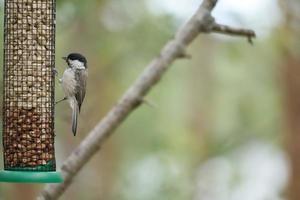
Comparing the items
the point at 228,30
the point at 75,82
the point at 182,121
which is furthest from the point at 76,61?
the point at 182,121

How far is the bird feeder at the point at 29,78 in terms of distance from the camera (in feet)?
16.0

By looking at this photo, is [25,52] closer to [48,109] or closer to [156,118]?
[48,109]

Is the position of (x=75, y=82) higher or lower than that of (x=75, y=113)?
higher

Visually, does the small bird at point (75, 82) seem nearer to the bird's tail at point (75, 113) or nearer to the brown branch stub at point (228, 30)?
the bird's tail at point (75, 113)

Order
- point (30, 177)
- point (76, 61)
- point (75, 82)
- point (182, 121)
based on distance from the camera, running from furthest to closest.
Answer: point (182, 121) → point (75, 82) → point (76, 61) → point (30, 177)

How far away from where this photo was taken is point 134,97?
15.9ft

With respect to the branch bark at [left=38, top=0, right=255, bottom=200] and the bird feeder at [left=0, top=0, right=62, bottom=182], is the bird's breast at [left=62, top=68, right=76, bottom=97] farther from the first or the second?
the branch bark at [left=38, top=0, right=255, bottom=200]

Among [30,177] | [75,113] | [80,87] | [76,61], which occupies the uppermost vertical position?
[76,61]

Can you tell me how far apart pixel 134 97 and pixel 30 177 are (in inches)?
33.1

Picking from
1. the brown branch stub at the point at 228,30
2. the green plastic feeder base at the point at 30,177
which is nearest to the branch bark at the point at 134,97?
the brown branch stub at the point at 228,30

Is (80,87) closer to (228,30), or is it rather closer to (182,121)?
(228,30)

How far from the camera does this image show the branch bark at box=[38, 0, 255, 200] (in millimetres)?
4848

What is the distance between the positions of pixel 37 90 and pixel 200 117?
11499mm

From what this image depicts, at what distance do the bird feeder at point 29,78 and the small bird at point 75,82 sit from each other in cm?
13
